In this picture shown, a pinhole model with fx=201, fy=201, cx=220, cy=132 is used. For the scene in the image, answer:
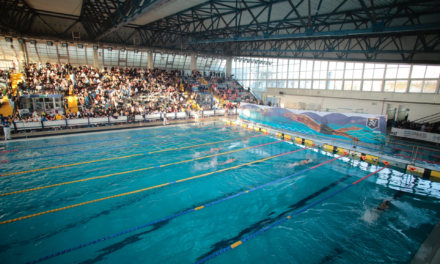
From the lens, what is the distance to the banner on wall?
11.3 m

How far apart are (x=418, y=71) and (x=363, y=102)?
220 inches

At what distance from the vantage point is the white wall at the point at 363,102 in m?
20.8

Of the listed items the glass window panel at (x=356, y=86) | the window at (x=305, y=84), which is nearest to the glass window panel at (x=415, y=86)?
the glass window panel at (x=356, y=86)

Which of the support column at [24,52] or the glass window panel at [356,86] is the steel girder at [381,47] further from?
the support column at [24,52]

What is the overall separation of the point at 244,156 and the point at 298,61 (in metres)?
27.1

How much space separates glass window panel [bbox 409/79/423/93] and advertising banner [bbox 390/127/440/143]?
9017 mm

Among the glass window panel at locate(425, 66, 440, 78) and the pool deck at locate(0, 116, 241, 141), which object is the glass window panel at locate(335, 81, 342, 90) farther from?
the pool deck at locate(0, 116, 241, 141)

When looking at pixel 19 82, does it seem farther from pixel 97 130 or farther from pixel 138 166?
pixel 138 166

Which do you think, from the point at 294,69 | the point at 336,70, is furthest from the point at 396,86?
the point at 294,69

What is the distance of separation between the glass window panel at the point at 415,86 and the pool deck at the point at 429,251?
75.3ft

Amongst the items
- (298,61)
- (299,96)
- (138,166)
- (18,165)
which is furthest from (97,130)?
(298,61)

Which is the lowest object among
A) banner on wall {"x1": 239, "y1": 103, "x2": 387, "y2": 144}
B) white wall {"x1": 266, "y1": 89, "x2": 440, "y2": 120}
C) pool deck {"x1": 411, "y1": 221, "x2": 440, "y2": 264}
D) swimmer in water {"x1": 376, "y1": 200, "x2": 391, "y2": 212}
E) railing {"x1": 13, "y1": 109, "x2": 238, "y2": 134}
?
pool deck {"x1": 411, "y1": 221, "x2": 440, "y2": 264}

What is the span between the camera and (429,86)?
20.8 meters

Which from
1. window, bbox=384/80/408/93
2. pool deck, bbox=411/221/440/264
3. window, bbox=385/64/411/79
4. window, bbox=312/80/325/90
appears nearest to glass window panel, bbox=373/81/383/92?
window, bbox=384/80/408/93
